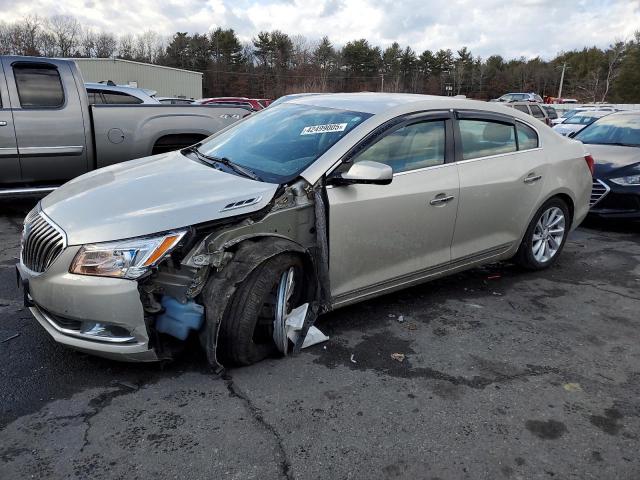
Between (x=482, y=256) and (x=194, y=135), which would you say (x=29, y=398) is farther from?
(x=194, y=135)

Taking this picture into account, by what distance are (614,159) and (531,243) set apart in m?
3.18

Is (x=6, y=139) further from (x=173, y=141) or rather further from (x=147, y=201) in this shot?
(x=147, y=201)

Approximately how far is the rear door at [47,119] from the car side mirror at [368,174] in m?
4.79

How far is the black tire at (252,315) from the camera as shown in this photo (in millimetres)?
2971

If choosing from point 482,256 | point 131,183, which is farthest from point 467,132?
point 131,183

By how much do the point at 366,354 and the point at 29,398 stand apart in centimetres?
197

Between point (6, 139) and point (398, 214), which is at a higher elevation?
point (6, 139)

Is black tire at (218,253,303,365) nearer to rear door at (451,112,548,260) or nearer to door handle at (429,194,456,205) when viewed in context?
door handle at (429,194,456,205)

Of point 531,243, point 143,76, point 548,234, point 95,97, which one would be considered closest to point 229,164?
point 531,243

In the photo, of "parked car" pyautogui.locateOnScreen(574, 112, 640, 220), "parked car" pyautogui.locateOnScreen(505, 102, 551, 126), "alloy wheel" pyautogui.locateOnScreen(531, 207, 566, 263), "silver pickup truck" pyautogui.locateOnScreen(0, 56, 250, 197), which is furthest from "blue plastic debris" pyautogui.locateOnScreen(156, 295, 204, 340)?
"parked car" pyautogui.locateOnScreen(505, 102, 551, 126)

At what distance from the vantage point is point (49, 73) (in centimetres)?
675

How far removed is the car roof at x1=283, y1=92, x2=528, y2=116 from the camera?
3.89 m

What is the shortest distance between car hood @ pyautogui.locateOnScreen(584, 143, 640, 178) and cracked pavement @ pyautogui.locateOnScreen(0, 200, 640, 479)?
3.49 metres

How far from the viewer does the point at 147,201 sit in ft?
10.00
